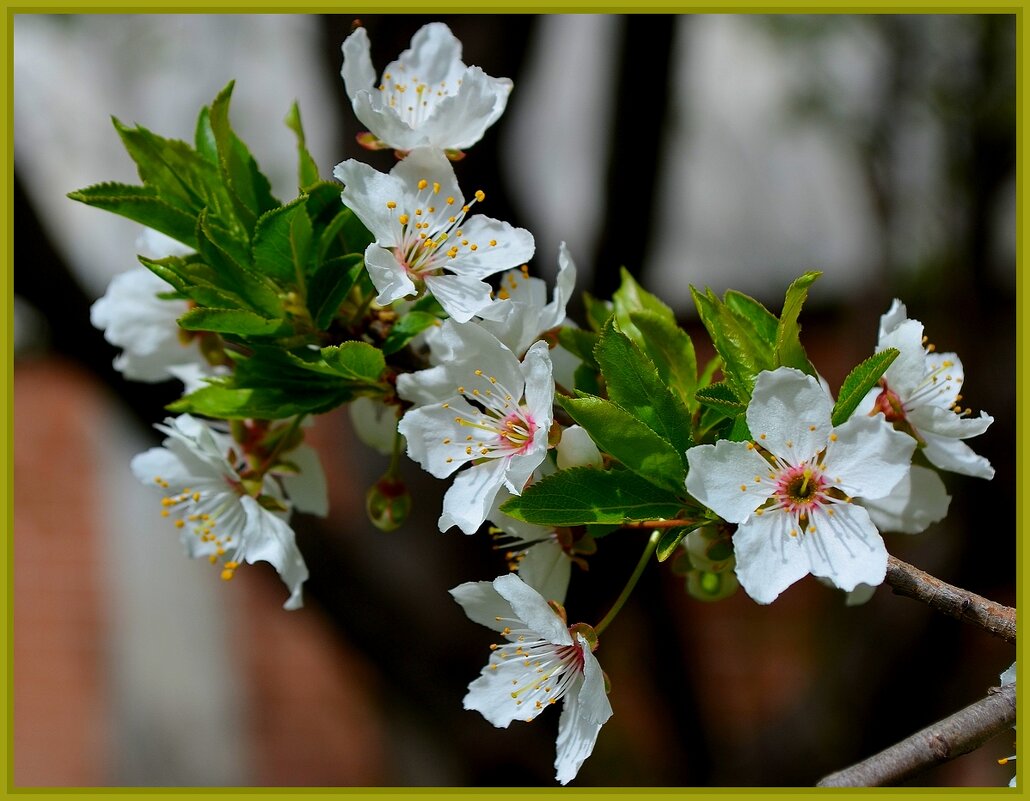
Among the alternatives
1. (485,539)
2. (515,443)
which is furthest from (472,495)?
(485,539)

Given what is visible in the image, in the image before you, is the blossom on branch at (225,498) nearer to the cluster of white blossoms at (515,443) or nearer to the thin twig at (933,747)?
the cluster of white blossoms at (515,443)

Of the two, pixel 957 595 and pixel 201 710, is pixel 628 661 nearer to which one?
pixel 201 710

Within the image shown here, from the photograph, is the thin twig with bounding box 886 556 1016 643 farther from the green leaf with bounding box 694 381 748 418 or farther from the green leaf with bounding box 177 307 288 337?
the green leaf with bounding box 177 307 288 337

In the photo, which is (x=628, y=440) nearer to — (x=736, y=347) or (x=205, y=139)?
(x=736, y=347)

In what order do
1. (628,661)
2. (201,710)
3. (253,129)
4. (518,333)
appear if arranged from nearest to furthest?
(518,333) → (253,129) → (628,661) → (201,710)

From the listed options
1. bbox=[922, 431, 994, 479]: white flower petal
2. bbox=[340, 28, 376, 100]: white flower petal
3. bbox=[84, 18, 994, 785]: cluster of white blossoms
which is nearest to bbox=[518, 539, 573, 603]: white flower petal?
bbox=[84, 18, 994, 785]: cluster of white blossoms

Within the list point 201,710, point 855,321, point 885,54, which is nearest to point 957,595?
point 855,321
